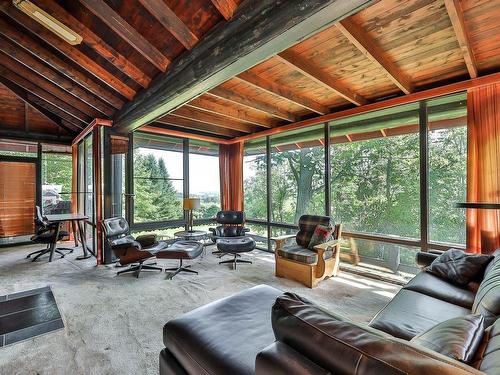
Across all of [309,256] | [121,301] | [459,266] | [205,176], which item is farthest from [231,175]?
[459,266]

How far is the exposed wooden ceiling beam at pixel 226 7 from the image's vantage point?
73.8 inches

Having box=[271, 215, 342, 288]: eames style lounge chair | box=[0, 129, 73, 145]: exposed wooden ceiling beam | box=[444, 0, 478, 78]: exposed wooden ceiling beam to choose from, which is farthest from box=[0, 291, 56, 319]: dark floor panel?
box=[444, 0, 478, 78]: exposed wooden ceiling beam

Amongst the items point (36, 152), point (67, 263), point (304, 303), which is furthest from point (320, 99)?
point (36, 152)

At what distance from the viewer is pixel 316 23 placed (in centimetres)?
157

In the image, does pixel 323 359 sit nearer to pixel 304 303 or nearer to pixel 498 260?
pixel 304 303

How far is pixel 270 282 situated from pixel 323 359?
2805 mm

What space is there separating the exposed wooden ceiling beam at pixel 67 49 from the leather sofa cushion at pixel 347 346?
3.54 m

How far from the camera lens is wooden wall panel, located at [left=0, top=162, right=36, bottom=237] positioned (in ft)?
17.4

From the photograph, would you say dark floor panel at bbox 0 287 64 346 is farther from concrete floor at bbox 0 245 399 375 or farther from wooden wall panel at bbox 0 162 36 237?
wooden wall panel at bbox 0 162 36 237

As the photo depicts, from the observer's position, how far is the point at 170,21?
7.02 feet

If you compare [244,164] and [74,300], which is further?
[244,164]

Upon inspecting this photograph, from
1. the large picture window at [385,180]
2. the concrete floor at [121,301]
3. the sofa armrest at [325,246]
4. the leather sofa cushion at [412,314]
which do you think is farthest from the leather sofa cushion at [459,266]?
the sofa armrest at [325,246]

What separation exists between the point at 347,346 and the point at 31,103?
6794mm

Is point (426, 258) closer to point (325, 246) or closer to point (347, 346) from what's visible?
point (325, 246)
